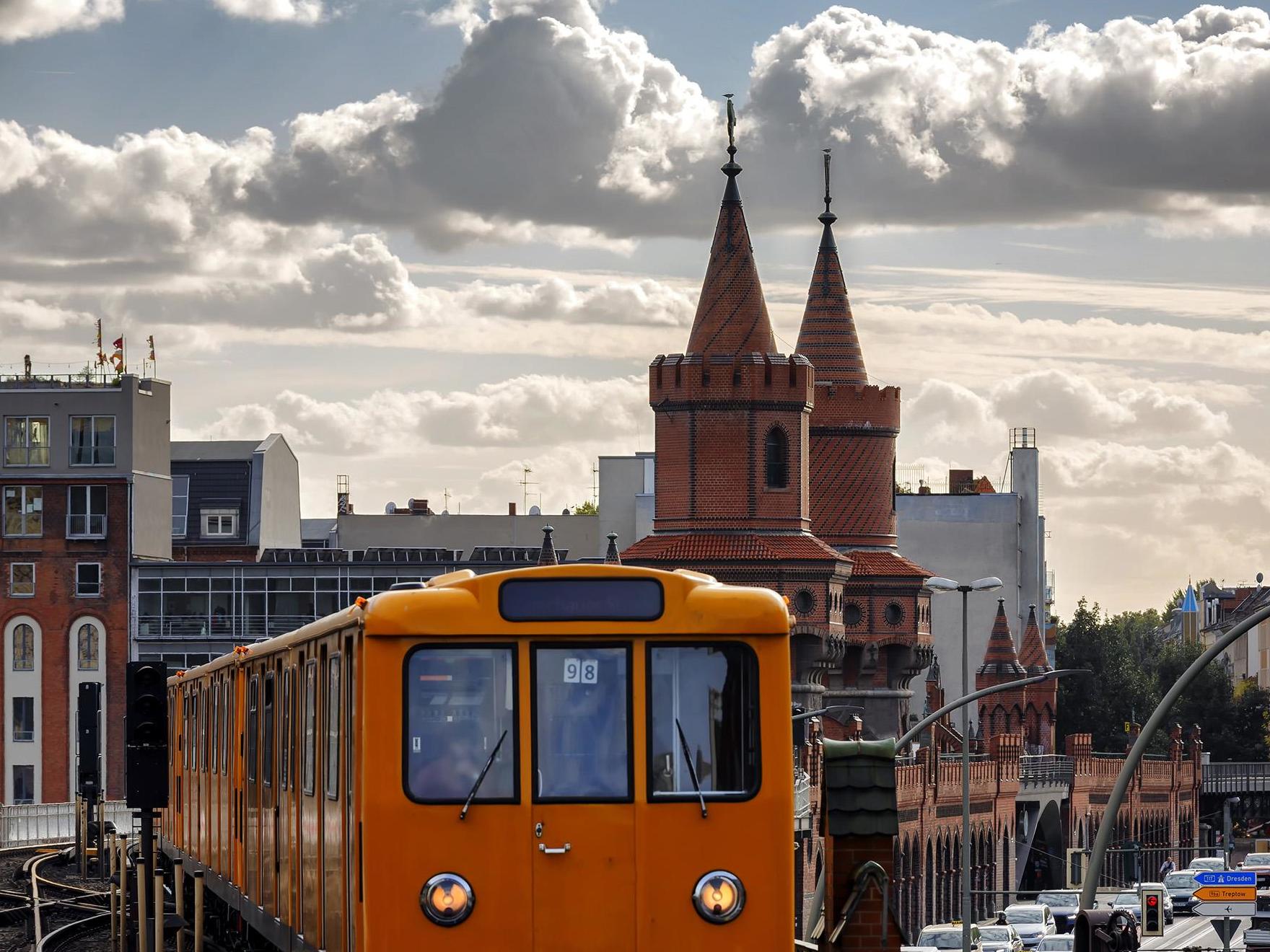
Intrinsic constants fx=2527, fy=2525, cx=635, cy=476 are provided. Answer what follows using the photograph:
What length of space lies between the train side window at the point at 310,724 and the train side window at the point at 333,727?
538 millimetres

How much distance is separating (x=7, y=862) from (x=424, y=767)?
40.3 m

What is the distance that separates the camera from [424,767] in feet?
43.3

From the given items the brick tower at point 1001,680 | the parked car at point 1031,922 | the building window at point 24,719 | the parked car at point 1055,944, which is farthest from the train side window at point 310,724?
the brick tower at point 1001,680

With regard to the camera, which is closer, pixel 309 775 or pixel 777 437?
pixel 309 775

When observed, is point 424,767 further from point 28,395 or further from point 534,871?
point 28,395

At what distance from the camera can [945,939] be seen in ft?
198

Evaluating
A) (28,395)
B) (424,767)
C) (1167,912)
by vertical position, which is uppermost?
(28,395)

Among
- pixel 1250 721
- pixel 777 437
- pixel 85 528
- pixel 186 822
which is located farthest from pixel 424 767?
pixel 1250 721

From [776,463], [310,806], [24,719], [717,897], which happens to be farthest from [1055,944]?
[717,897]

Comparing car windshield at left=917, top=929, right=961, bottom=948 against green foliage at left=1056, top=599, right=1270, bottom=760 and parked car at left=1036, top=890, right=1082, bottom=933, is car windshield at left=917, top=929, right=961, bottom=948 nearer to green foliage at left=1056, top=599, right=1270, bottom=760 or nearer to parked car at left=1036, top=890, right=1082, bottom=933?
parked car at left=1036, top=890, right=1082, bottom=933

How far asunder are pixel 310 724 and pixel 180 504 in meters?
92.7

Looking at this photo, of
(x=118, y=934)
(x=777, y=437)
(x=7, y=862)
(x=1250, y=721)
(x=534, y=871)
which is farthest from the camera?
(x=1250, y=721)

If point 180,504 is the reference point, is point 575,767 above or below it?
below

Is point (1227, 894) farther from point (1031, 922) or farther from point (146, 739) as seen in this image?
point (1031, 922)
